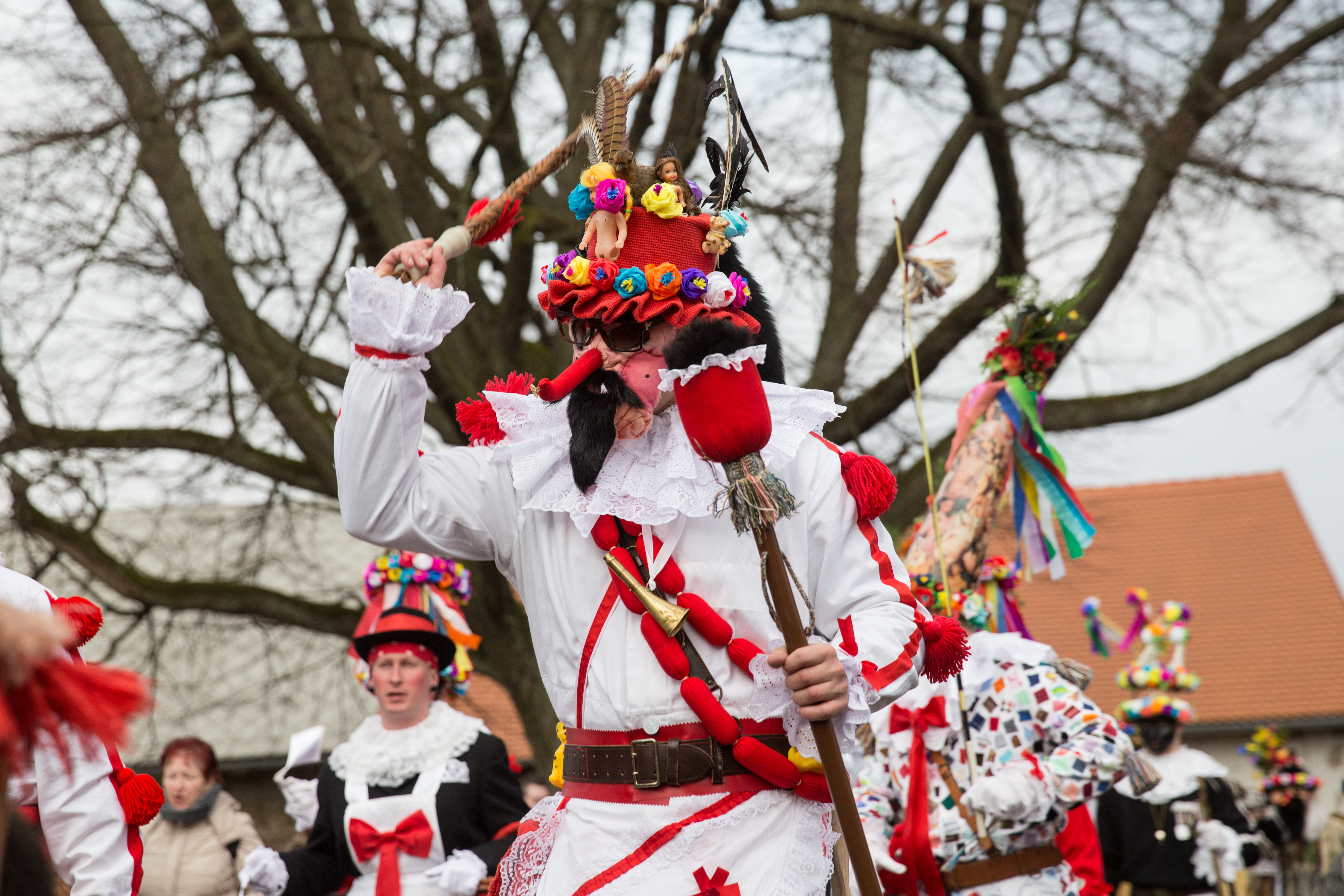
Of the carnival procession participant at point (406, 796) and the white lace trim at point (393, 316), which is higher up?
the white lace trim at point (393, 316)

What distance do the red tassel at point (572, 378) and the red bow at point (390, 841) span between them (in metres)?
2.98

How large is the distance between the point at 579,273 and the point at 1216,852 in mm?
6997

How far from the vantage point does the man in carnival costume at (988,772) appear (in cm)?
508

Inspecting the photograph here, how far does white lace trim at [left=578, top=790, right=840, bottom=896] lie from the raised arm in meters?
0.80

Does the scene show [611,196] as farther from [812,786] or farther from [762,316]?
[812,786]

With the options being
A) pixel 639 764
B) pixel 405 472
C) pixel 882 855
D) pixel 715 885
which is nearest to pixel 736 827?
pixel 715 885

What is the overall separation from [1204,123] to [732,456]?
25.3 feet

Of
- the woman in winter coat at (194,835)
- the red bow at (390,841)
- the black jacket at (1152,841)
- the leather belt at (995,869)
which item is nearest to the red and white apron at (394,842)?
the red bow at (390,841)

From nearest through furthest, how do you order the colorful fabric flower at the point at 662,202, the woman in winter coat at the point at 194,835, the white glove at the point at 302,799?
1. the colorful fabric flower at the point at 662,202
2. the white glove at the point at 302,799
3. the woman in winter coat at the point at 194,835

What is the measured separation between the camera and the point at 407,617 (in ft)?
20.2

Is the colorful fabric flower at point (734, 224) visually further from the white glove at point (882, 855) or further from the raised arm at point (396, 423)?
the white glove at point (882, 855)

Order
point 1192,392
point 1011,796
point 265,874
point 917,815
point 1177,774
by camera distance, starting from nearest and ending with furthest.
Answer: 1. point 1011,796
2. point 265,874
3. point 917,815
4. point 1177,774
5. point 1192,392

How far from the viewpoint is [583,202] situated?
10.5ft

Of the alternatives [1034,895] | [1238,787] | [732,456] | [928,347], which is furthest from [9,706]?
[1238,787]
